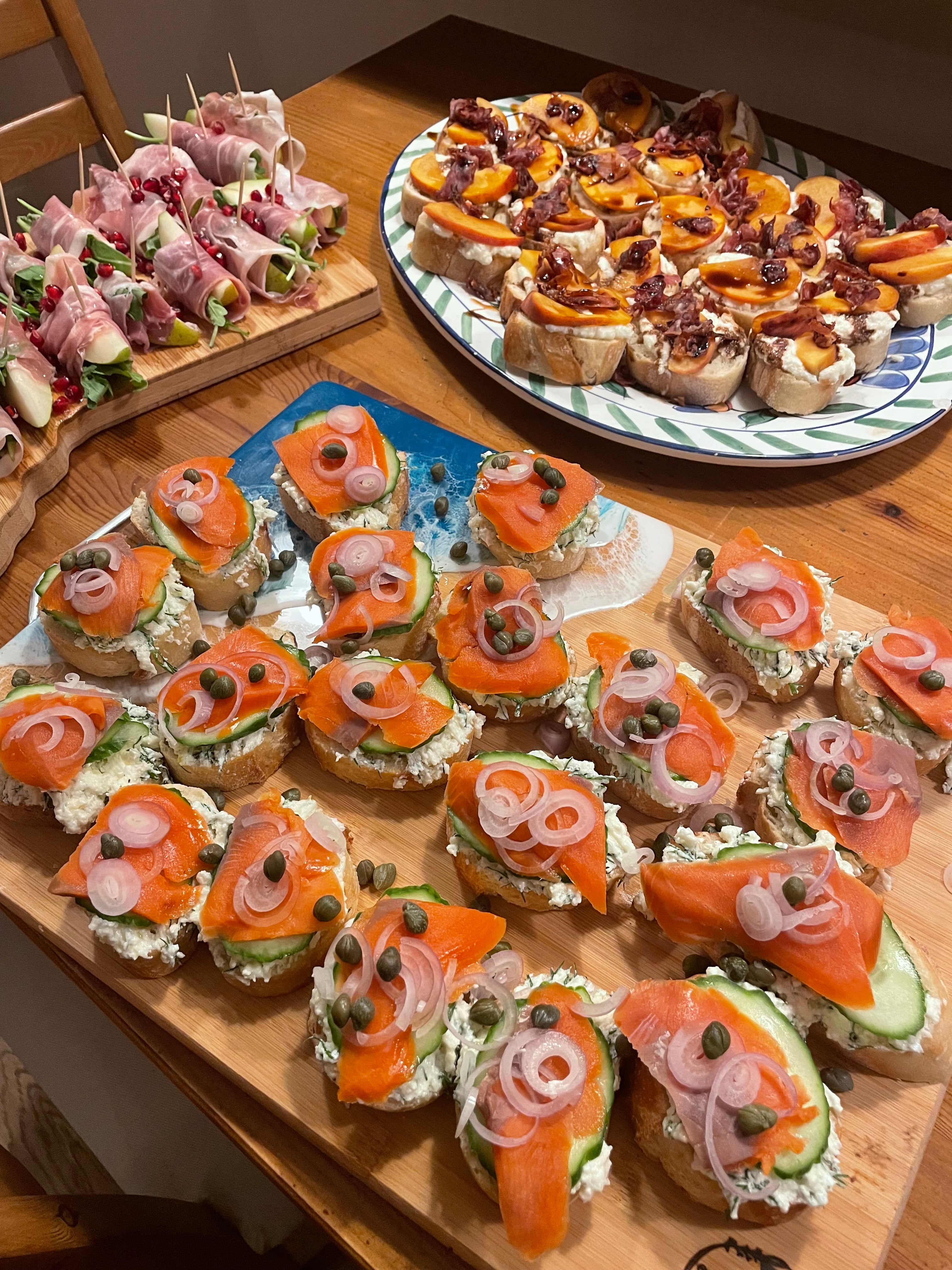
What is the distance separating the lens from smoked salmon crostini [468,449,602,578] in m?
2.93

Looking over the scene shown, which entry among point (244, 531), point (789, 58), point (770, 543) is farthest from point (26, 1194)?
point (789, 58)

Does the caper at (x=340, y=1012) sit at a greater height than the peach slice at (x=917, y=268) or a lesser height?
lesser

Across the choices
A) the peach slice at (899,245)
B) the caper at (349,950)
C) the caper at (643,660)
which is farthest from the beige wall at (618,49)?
the caper at (349,950)

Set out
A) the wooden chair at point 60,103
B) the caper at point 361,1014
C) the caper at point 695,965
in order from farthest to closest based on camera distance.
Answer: the wooden chair at point 60,103 < the caper at point 695,965 < the caper at point 361,1014

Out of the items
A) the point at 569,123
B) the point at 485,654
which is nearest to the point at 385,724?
the point at 485,654

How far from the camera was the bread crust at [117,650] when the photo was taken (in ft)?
8.89

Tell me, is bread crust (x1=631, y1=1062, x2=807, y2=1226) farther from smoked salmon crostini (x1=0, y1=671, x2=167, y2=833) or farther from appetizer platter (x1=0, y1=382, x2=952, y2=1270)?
smoked salmon crostini (x1=0, y1=671, x2=167, y2=833)

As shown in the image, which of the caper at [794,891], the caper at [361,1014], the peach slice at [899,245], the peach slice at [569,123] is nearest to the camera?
the caper at [361,1014]

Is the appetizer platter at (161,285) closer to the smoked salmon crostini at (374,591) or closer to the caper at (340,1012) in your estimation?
the smoked salmon crostini at (374,591)

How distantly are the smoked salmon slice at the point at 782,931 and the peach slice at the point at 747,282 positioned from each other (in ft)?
8.12

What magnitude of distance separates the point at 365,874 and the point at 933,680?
1.74 metres

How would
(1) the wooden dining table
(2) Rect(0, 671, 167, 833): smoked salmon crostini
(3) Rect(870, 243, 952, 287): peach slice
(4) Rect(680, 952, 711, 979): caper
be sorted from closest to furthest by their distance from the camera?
1. (1) the wooden dining table
2. (4) Rect(680, 952, 711, 979): caper
3. (2) Rect(0, 671, 167, 833): smoked salmon crostini
4. (3) Rect(870, 243, 952, 287): peach slice

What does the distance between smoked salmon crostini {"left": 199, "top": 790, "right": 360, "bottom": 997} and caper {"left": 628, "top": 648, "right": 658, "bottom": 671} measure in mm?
1006

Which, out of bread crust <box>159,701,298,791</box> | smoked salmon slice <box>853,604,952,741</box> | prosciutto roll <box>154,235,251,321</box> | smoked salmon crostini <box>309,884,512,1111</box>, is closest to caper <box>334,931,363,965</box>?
smoked salmon crostini <box>309,884,512,1111</box>
